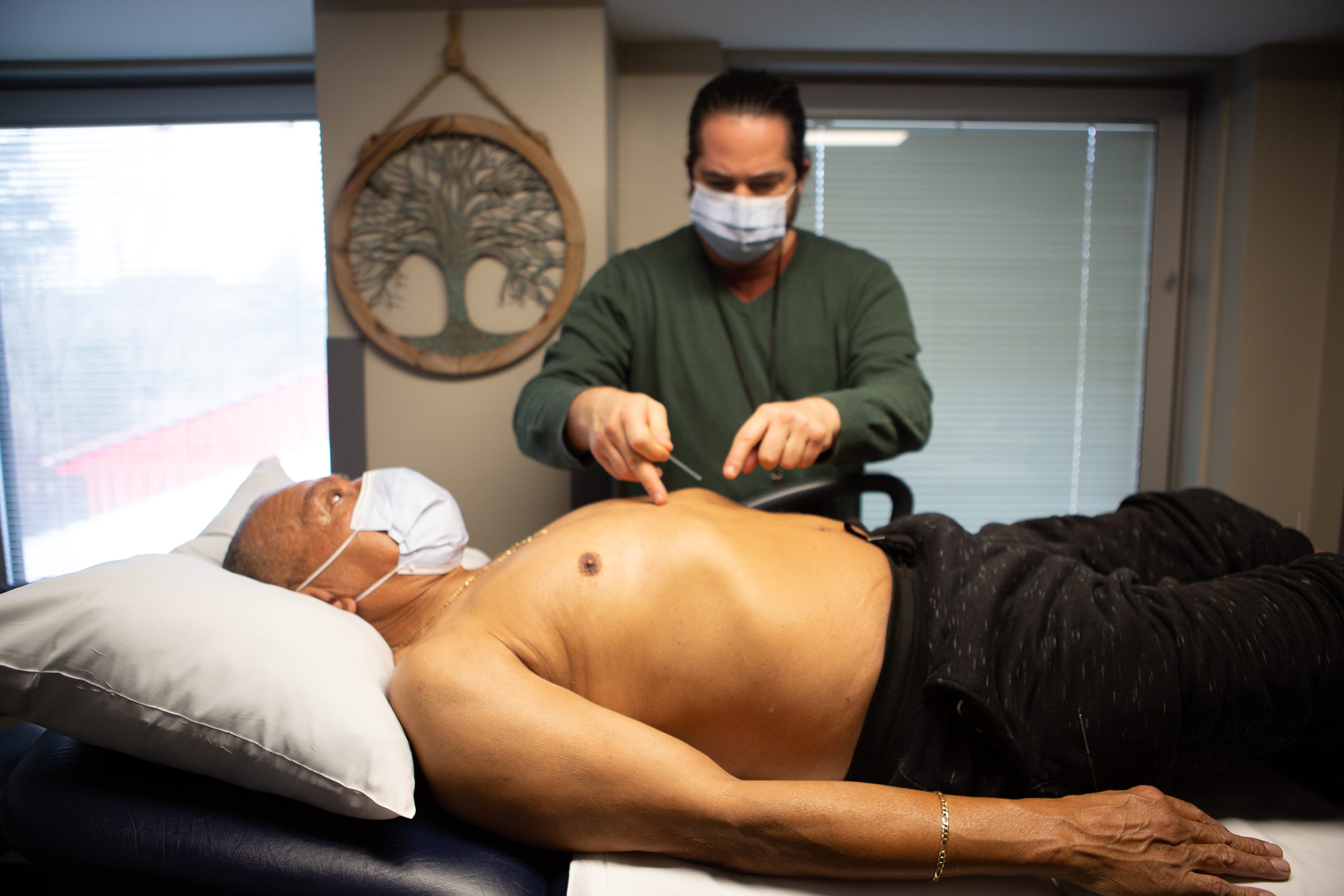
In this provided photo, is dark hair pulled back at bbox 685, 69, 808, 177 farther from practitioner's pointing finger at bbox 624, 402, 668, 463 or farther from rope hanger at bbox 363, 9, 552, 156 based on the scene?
practitioner's pointing finger at bbox 624, 402, 668, 463

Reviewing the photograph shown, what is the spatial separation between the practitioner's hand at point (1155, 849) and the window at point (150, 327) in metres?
2.73

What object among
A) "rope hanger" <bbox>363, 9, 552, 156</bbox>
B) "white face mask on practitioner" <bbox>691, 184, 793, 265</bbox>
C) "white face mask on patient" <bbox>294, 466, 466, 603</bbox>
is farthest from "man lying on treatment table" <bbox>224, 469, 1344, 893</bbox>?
"rope hanger" <bbox>363, 9, 552, 156</bbox>

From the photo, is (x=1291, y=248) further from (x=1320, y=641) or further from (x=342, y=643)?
(x=342, y=643)

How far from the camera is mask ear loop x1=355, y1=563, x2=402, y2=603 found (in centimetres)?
127

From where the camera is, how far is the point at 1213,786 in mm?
1084

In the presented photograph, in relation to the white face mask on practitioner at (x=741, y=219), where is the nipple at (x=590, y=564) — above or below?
below

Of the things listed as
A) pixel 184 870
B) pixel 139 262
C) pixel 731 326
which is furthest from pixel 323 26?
pixel 184 870

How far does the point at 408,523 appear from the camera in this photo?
1.29 metres

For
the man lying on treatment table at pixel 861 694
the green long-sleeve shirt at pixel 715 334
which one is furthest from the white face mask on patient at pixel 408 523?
the green long-sleeve shirt at pixel 715 334

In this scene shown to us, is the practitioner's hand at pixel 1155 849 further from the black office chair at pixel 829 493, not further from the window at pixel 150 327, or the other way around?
the window at pixel 150 327

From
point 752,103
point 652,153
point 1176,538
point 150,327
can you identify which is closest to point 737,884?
point 1176,538

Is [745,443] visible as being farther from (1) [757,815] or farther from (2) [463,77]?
(2) [463,77]

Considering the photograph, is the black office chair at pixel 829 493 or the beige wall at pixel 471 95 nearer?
the black office chair at pixel 829 493

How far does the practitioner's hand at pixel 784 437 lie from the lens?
1155 millimetres
